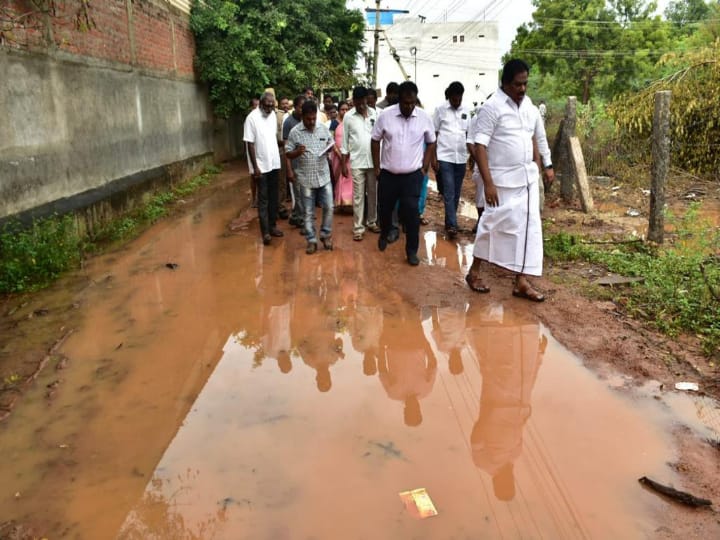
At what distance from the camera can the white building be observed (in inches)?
1736

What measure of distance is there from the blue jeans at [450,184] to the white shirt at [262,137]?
6.78ft

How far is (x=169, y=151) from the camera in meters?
11.4

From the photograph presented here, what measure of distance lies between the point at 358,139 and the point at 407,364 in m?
3.90

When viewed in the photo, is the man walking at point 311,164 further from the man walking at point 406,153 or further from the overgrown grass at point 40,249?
the overgrown grass at point 40,249

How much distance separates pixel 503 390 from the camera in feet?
12.0

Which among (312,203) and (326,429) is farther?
(312,203)

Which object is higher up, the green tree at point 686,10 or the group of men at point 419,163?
the green tree at point 686,10

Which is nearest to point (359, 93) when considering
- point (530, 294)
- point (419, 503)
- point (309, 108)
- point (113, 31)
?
point (309, 108)

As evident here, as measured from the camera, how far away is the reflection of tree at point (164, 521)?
2.48 m


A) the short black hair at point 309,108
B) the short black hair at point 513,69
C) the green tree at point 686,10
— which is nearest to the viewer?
the short black hair at point 513,69

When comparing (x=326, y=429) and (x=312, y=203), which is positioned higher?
(x=312, y=203)

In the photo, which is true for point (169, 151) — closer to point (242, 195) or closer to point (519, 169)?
point (242, 195)

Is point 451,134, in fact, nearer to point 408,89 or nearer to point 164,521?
point 408,89

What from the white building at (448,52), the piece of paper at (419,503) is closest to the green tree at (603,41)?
the white building at (448,52)
